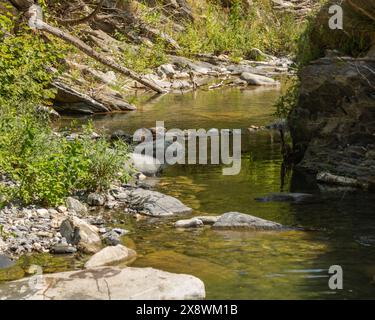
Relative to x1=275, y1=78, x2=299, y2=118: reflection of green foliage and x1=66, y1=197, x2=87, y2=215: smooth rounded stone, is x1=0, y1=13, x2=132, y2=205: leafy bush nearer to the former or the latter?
x1=66, y1=197, x2=87, y2=215: smooth rounded stone

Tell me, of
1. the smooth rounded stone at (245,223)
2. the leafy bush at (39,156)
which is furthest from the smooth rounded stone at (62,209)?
the smooth rounded stone at (245,223)

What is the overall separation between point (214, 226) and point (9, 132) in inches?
126

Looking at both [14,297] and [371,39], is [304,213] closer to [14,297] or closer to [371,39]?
[371,39]

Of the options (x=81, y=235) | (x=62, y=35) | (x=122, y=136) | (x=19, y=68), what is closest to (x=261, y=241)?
(x=81, y=235)

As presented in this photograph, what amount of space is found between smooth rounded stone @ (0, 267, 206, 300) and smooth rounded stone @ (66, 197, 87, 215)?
2529mm

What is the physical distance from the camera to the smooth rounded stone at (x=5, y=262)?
23.5 ft

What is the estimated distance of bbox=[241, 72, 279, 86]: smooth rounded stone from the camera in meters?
24.7

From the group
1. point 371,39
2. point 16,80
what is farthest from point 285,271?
point 16,80

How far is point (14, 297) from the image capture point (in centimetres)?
604

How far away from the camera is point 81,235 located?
7.88m

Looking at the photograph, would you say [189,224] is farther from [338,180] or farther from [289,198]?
[338,180]

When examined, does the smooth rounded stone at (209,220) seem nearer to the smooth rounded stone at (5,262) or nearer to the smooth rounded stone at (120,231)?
the smooth rounded stone at (120,231)

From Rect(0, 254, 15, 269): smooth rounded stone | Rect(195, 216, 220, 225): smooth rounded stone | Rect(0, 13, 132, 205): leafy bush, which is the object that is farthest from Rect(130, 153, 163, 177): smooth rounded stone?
Rect(0, 254, 15, 269): smooth rounded stone

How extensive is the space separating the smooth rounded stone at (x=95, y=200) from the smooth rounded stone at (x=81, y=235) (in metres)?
1.36
